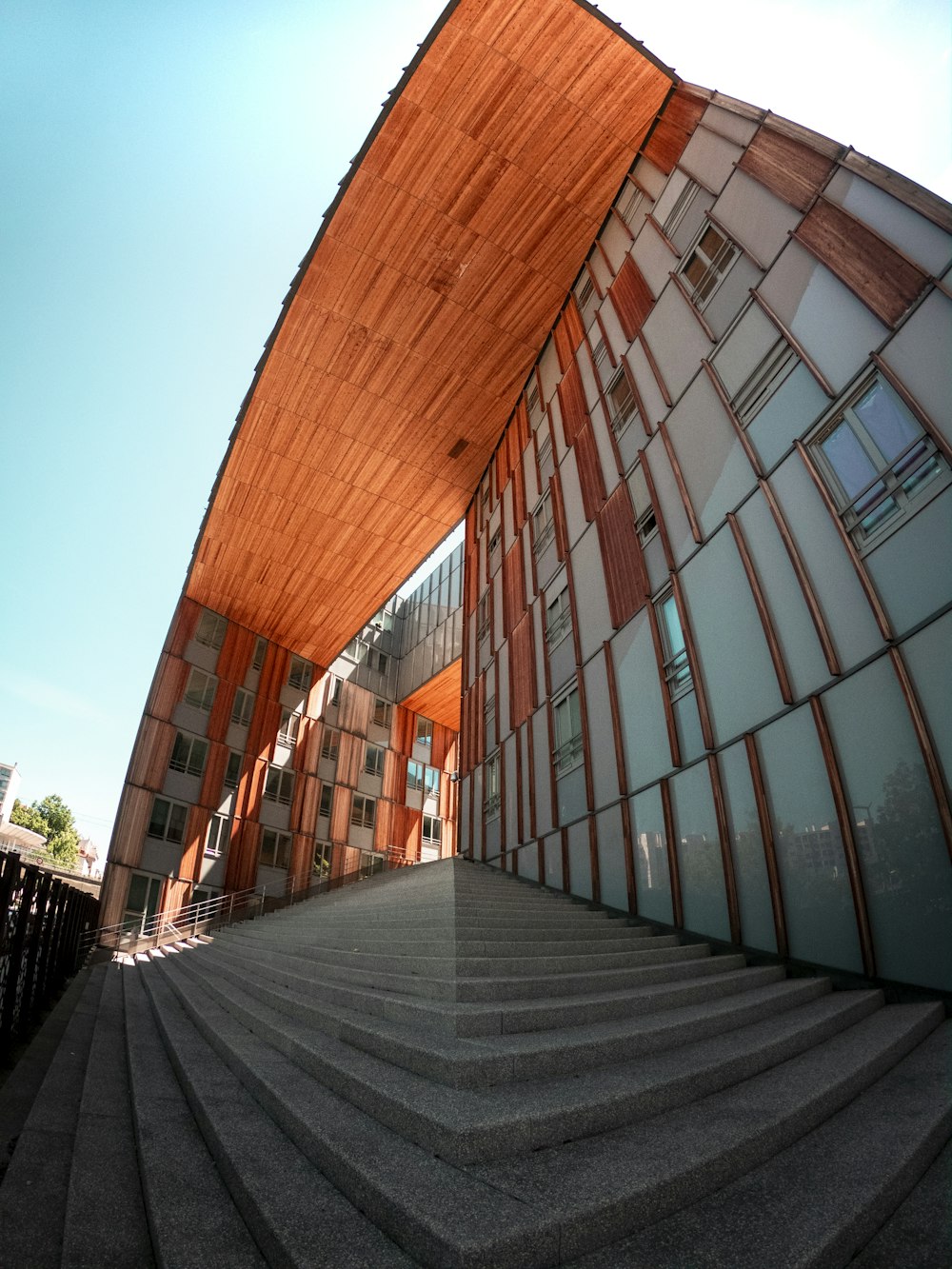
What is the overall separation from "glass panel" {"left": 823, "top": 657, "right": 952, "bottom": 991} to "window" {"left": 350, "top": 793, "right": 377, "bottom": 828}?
21.6 metres

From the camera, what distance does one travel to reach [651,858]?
27.7ft

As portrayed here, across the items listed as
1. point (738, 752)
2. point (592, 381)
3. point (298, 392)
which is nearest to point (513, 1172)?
point (738, 752)

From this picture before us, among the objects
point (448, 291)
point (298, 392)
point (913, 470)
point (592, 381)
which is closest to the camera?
point (913, 470)

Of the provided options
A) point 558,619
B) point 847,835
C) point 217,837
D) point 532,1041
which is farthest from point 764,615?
point 217,837

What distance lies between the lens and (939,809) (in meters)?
4.94

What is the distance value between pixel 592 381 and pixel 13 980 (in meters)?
12.6

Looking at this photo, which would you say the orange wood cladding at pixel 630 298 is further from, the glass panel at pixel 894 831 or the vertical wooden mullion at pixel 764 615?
the glass panel at pixel 894 831

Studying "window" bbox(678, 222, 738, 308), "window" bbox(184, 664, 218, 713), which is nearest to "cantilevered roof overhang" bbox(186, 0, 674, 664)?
"window" bbox(184, 664, 218, 713)

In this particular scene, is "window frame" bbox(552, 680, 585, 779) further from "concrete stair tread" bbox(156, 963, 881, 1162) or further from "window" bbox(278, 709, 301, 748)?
"window" bbox(278, 709, 301, 748)

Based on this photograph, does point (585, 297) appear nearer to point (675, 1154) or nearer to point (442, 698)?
point (675, 1154)

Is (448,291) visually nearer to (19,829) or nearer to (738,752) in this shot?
(738,752)

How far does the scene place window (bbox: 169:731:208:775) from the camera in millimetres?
19906

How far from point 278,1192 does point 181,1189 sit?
0.50 metres

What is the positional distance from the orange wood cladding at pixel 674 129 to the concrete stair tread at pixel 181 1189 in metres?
14.1
